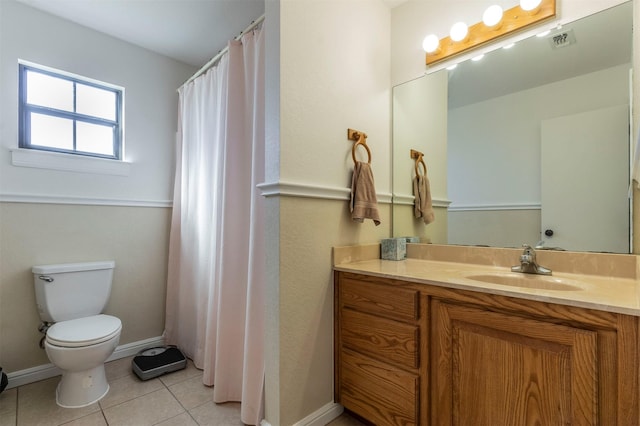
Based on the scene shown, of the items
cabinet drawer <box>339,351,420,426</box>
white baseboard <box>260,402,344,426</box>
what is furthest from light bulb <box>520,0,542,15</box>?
white baseboard <box>260,402,344,426</box>

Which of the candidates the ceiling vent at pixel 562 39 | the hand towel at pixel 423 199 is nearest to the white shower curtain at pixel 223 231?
the hand towel at pixel 423 199

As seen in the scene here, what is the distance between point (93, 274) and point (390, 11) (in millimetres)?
2627

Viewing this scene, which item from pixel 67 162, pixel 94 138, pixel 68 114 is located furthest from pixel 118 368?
pixel 68 114

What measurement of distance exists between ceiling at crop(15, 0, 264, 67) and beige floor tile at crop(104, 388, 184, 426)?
2.38 metres

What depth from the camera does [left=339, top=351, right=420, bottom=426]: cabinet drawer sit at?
124 centimetres

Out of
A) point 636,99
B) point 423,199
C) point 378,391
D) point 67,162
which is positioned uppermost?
point 636,99

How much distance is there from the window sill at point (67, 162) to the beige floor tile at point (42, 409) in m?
1.37

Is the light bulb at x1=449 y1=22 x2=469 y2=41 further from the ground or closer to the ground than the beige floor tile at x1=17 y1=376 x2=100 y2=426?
further from the ground

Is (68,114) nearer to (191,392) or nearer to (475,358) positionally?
(191,392)

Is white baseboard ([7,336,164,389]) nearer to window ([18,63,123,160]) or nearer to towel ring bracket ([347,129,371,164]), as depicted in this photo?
window ([18,63,123,160])

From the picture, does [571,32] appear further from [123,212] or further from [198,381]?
[123,212]

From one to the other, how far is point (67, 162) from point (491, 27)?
271cm

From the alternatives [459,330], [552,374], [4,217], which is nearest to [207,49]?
[4,217]

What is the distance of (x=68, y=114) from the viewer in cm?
215
